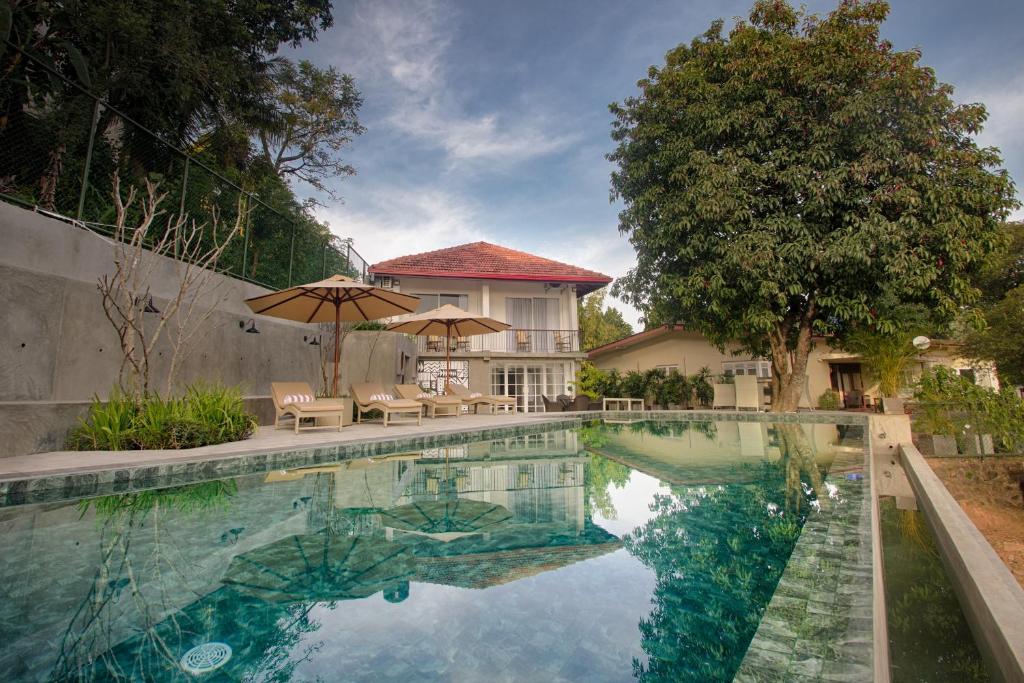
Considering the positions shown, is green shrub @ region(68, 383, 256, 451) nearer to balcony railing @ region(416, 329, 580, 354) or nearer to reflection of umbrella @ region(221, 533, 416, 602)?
reflection of umbrella @ region(221, 533, 416, 602)

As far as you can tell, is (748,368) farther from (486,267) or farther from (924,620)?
(924,620)

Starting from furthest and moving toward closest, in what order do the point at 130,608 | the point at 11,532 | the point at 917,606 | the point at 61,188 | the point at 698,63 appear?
the point at 698,63 < the point at 61,188 < the point at 11,532 < the point at 917,606 < the point at 130,608

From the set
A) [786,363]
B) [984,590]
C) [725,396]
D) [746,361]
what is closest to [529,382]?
[725,396]

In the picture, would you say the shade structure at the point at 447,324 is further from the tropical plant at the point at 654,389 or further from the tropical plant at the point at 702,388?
the tropical plant at the point at 702,388

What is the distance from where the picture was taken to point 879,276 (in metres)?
12.5

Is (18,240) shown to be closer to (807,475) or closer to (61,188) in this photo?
(61,188)

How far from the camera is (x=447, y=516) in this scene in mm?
4062

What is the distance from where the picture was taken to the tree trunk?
47.7ft

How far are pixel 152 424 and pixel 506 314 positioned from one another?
48.8 feet

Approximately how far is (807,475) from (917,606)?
3.05 metres

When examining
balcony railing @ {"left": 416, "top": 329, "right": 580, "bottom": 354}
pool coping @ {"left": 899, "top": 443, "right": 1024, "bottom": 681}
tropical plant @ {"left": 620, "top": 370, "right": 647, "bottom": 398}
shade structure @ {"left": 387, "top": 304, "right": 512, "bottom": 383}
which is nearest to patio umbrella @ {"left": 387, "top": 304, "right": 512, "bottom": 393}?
shade structure @ {"left": 387, "top": 304, "right": 512, "bottom": 383}

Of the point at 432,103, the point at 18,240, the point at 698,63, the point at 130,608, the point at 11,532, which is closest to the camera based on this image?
the point at 130,608

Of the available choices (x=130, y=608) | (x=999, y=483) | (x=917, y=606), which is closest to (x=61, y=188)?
(x=130, y=608)

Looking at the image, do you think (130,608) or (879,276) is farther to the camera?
(879,276)
